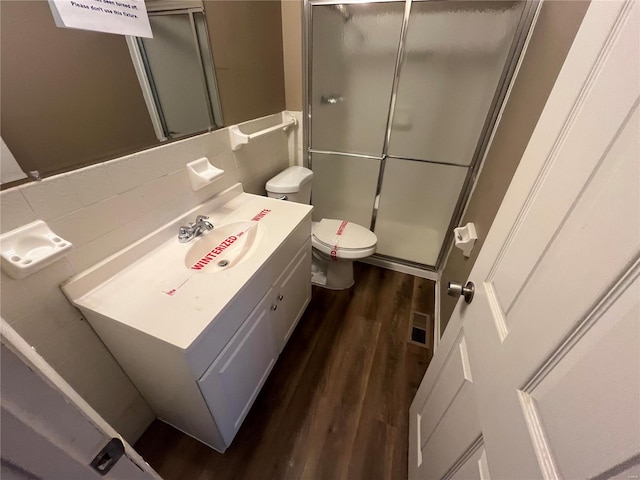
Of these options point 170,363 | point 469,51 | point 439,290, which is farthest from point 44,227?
point 439,290

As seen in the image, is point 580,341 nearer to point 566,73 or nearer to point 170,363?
point 566,73

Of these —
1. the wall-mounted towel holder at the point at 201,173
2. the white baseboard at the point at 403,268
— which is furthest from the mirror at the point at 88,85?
the white baseboard at the point at 403,268

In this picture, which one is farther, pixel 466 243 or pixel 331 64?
pixel 331 64

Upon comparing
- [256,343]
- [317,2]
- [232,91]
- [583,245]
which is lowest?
[256,343]

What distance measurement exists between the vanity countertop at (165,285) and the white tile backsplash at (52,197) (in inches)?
8.0

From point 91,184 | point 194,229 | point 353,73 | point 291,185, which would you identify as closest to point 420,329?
point 291,185

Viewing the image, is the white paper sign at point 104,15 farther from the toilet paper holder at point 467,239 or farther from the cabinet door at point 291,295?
the toilet paper holder at point 467,239

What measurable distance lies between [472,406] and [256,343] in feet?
2.63

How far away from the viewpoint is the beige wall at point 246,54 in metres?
1.18

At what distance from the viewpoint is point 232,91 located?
4.29 ft

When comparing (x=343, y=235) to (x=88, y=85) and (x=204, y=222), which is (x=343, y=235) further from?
(x=88, y=85)

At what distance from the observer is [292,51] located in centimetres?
163

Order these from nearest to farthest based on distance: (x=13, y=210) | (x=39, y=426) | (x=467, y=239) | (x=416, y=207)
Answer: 1. (x=39, y=426)
2. (x=13, y=210)
3. (x=467, y=239)
4. (x=416, y=207)

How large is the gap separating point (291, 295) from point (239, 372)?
1.53ft
